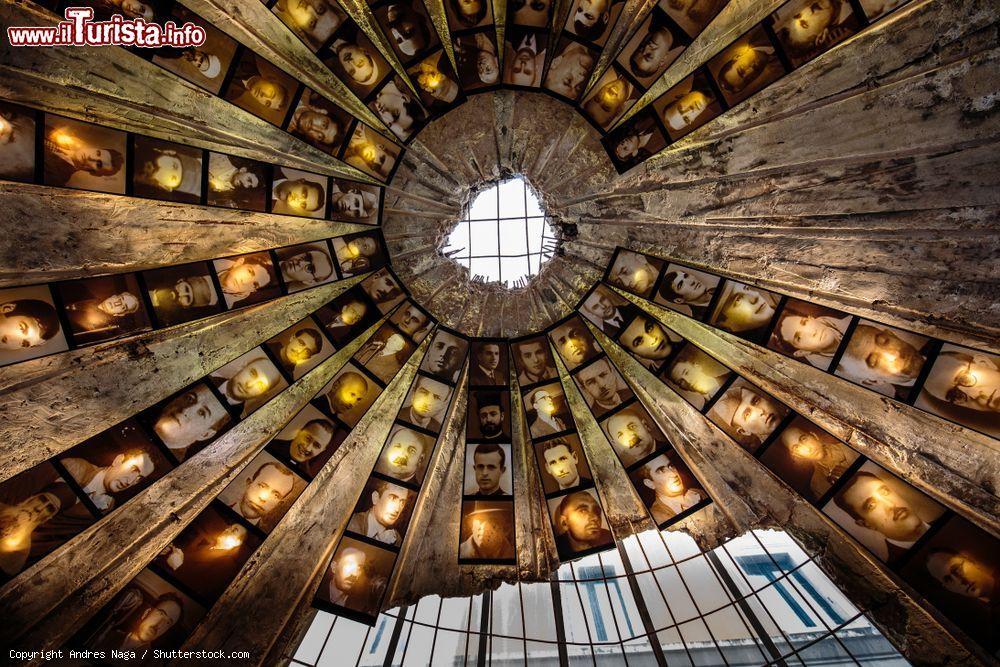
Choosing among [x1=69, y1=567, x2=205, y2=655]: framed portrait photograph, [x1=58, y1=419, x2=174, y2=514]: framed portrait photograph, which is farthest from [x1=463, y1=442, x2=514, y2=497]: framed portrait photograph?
[x1=58, y1=419, x2=174, y2=514]: framed portrait photograph

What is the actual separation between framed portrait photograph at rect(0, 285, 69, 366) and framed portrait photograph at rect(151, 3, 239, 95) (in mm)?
3982

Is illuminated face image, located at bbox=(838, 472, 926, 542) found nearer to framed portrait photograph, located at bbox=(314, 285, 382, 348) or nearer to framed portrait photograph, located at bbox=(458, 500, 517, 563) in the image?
framed portrait photograph, located at bbox=(458, 500, 517, 563)

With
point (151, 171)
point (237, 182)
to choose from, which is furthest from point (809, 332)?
point (151, 171)

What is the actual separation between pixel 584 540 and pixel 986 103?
9515mm

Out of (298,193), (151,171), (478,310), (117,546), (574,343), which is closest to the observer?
(117,546)

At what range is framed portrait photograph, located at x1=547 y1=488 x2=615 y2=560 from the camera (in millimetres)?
9898

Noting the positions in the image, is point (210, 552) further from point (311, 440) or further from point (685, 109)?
point (685, 109)

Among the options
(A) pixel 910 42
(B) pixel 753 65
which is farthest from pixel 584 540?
(A) pixel 910 42

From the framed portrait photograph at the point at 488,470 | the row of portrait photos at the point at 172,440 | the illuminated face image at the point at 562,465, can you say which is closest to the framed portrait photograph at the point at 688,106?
the illuminated face image at the point at 562,465

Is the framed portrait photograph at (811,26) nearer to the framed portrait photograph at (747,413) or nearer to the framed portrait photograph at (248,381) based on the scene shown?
the framed portrait photograph at (747,413)

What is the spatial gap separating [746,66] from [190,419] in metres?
11.6

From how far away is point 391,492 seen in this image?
10.1 meters

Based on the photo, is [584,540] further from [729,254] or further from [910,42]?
[910,42]

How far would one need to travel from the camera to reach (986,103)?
6.92 metres
